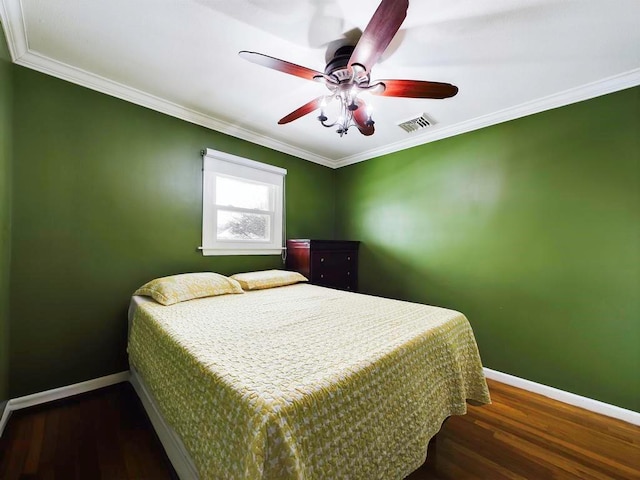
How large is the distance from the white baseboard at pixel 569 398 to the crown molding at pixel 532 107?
2418mm

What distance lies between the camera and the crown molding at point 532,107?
75.3 inches

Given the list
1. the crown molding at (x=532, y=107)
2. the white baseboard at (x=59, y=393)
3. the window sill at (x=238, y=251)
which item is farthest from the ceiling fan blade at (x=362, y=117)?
the white baseboard at (x=59, y=393)

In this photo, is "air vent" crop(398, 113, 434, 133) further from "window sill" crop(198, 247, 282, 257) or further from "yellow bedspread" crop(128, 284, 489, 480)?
"window sill" crop(198, 247, 282, 257)

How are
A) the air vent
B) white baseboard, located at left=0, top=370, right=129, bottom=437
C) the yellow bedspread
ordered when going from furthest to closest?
the air vent → white baseboard, located at left=0, top=370, right=129, bottom=437 → the yellow bedspread

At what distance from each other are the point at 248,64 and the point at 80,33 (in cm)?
102

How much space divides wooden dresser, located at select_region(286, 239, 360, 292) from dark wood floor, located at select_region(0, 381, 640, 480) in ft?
5.99

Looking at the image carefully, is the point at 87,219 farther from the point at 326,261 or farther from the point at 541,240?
Answer: the point at 541,240

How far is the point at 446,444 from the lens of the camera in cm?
159

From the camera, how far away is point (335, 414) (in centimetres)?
83

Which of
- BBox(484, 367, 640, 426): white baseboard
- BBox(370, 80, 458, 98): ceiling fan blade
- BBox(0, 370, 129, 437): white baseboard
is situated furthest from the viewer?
BBox(484, 367, 640, 426): white baseboard

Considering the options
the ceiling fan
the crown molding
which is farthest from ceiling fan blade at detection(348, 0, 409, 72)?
the crown molding

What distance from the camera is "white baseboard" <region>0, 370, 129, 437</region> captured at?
1726 millimetres

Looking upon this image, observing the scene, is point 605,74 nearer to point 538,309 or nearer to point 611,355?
point 538,309

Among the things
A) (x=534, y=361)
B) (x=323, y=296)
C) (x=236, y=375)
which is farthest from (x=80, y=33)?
(x=534, y=361)
